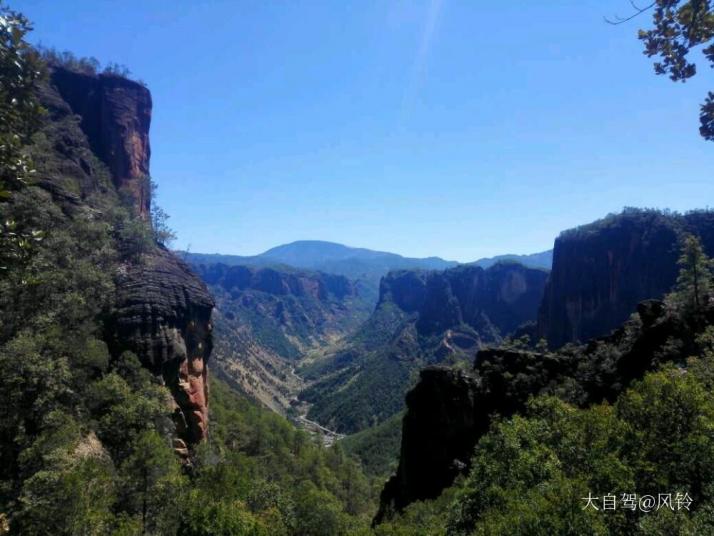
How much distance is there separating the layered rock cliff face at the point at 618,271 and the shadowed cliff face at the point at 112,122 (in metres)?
168

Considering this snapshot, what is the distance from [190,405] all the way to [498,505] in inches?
1723

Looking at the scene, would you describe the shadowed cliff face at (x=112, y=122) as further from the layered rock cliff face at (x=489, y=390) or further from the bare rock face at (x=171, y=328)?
the layered rock cliff face at (x=489, y=390)

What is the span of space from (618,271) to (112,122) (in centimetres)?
18676

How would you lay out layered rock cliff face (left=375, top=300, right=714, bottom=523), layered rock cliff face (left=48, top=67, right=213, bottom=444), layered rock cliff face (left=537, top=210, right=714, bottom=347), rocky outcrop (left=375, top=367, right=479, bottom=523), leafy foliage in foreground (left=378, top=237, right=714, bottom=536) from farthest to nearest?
layered rock cliff face (left=537, top=210, right=714, bottom=347) → rocky outcrop (left=375, top=367, right=479, bottom=523) → layered rock cliff face (left=48, top=67, right=213, bottom=444) → layered rock cliff face (left=375, top=300, right=714, bottom=523) → leafy foliage in foreground (left=378, top=237, right=714, bottom=536)

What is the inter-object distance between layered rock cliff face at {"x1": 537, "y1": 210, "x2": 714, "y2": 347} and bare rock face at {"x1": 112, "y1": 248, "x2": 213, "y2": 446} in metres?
161

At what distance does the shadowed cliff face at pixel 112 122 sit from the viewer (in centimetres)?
10119

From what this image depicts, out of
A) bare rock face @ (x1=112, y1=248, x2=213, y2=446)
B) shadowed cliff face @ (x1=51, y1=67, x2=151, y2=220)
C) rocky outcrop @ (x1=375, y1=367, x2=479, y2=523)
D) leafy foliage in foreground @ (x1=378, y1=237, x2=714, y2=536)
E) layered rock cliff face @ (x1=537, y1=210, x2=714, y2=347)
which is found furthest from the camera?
layered rock cliff face @ (x1=537, y1=210, x2=714, y2=347)

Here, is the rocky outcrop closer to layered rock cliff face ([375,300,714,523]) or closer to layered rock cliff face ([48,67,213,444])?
Answer: layered rock cliff face ([375,300,714,523])

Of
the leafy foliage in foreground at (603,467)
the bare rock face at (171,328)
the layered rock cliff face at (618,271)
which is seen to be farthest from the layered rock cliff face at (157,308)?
the layered rock cliff face at (618,271)

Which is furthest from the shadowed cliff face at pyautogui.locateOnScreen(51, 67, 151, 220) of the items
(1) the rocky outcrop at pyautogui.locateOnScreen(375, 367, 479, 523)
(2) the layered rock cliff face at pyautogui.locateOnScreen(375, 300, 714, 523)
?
(2) the layered rock cliff face at pyautogui.locateOnScreen(375, 300, 714, 523)

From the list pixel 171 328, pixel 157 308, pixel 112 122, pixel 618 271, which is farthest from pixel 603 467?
pixel 618 271

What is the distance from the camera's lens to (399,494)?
62031 mm

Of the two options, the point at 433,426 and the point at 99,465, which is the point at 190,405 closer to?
the point at 99,465

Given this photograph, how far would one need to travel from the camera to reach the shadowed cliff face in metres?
101
